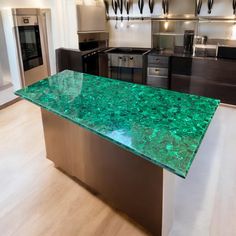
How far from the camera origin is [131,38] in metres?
4.91

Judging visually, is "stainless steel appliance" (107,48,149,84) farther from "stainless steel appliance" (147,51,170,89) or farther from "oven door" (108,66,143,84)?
"stainless steel appliance" (147,51,170,89)

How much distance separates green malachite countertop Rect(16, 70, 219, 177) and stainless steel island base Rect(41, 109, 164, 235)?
199 mm

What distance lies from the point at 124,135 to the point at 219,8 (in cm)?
366

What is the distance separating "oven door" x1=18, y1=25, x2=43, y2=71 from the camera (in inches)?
157

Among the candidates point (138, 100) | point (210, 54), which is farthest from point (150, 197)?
point (210, 54)

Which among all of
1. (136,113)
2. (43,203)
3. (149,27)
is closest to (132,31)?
(149,27)

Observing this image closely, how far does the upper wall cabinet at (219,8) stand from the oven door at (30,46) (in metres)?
2.91

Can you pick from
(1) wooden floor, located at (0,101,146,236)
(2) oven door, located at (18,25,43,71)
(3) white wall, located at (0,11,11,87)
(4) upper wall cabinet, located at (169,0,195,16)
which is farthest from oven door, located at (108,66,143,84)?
(1) wooden floor, located at (0,101,146,236)

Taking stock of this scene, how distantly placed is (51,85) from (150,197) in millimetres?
1414

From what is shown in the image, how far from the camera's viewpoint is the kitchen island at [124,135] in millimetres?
1376

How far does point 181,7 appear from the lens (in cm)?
434

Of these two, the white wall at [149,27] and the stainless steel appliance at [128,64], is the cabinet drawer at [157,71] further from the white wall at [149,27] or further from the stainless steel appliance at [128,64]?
the white wall at [149,27]

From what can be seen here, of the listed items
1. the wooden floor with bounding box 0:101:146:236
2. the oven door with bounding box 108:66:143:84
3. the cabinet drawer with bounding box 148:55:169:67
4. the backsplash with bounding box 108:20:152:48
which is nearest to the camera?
the wooden floor with bounding box 0:101:146:236

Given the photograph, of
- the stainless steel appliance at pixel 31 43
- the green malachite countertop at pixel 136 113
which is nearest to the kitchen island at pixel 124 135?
the green malachite countertop at pixel 136 113
